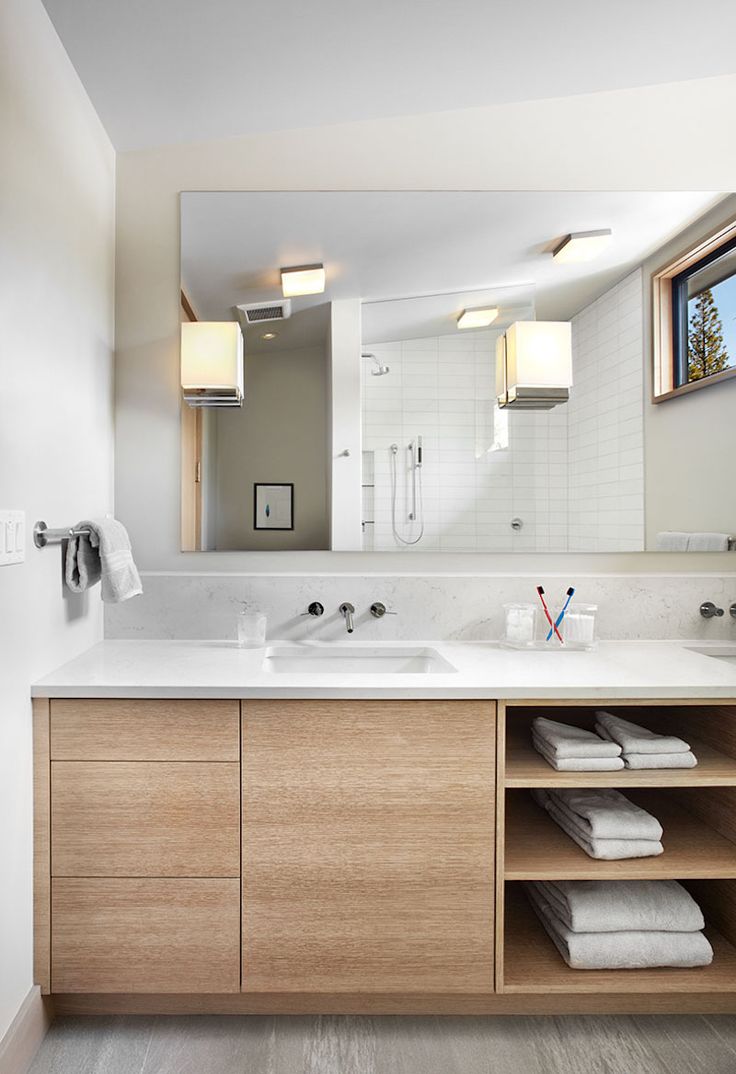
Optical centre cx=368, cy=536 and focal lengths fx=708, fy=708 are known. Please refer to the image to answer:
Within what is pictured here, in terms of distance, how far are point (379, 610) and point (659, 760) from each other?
0.84 meters

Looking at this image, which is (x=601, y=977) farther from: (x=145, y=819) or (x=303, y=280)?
(x=303, y=280)

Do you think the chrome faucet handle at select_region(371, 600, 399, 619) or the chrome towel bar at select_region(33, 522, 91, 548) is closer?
the chrome towel bar at select_region(33, 522, 91, 548)

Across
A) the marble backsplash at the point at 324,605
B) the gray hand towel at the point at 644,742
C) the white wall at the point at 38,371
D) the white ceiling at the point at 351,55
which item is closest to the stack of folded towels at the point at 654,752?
the gray hand towel at the point at 644,742

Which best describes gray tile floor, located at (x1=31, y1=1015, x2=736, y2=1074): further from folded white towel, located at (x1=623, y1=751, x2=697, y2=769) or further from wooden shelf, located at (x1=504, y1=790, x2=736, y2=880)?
folded white towel, located at (x1=623, y1=751, x2=697, y2=769)

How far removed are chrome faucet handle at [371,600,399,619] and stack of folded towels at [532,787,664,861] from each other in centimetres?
71

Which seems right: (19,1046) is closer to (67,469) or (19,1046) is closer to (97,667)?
(97,667)

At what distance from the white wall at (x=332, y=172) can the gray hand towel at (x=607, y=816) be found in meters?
0.77

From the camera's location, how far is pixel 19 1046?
1411mm

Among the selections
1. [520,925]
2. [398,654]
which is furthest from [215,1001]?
[398,654]

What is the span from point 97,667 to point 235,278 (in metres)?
1.18

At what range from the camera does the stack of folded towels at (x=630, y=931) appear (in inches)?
61.2

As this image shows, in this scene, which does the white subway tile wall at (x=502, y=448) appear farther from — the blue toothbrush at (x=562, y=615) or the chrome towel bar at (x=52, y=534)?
the chrome towel bar at (x=52, y=534)

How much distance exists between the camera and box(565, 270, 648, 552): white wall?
2.10 metres

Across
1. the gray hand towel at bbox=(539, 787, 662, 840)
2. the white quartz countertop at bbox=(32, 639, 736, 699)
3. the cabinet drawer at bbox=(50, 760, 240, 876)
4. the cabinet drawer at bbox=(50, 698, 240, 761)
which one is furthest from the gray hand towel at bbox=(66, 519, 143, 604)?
the gray hand towel at bbox=(539, 787, 662, 840)
